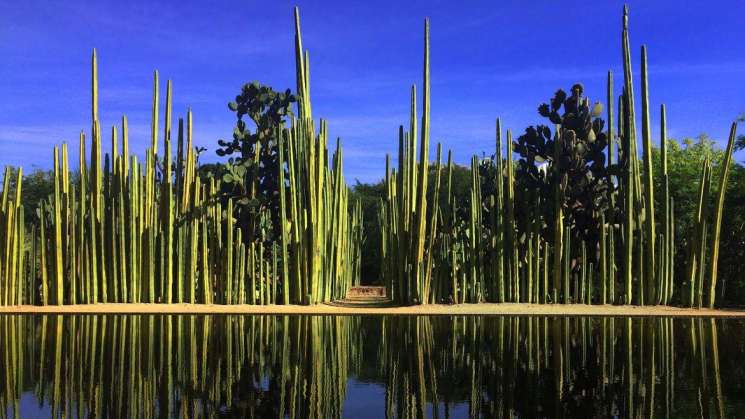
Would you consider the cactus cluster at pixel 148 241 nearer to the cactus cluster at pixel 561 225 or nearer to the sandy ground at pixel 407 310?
the sandy ground at pixel 407 310

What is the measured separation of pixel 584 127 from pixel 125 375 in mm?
10234

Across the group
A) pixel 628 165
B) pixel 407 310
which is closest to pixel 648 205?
pixel 628 165

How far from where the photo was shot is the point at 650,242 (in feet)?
39.8

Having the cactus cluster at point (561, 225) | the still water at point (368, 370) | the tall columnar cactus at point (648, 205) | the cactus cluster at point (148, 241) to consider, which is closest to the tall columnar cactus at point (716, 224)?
the cactus cluster at point (561, 225)

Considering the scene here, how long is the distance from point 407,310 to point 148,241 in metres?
4.46

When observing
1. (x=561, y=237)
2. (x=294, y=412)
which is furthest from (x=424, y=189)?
(x=294, y=412)

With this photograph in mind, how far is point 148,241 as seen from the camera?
12.2 meters

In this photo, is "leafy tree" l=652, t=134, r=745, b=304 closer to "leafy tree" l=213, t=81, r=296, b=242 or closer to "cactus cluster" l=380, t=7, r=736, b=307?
"cactus cluster" l=380, t=7, r=736, b=307

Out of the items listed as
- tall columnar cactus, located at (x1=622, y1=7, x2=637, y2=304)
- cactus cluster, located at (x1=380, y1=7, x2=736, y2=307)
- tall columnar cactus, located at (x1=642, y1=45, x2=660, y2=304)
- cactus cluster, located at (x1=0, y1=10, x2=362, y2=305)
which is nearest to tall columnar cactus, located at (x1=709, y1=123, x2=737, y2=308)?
cactus cluster, located at (x1=380, y1=7, x2=736, y2=307)

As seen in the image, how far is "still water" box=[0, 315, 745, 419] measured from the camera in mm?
4715

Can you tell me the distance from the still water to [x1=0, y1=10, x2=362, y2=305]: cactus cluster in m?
2.62

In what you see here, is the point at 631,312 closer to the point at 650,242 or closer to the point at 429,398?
the point at 650,242

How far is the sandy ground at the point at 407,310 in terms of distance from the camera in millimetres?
11102

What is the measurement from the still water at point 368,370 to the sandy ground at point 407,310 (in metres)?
1.59
